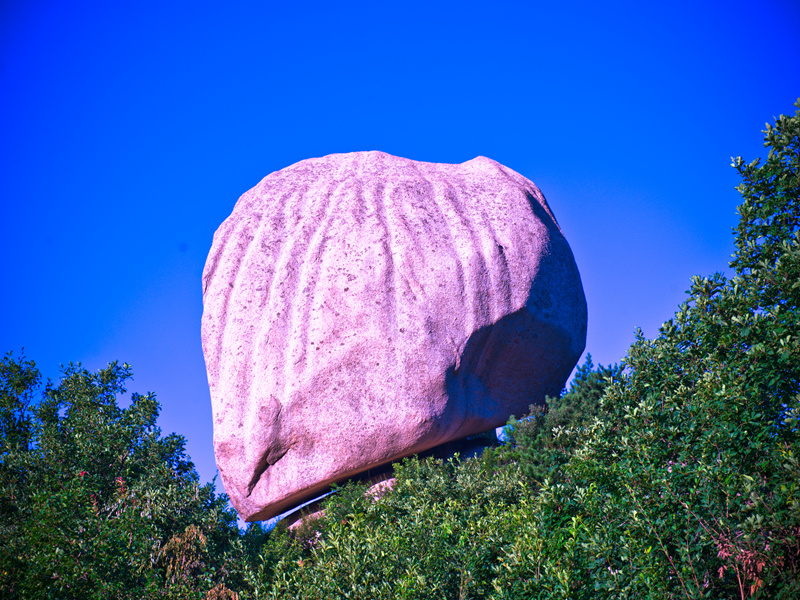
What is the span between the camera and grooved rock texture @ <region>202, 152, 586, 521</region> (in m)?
12.0

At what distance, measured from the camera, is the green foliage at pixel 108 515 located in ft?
29.0

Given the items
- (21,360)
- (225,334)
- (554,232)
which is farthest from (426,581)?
(21,360)

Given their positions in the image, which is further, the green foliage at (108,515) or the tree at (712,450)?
the green foliage at (108,515)

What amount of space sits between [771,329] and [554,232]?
26.2 feet

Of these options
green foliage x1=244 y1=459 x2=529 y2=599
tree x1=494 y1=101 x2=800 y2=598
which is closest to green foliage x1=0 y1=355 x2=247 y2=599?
green foliage x1=244 y1=459 x2=529 y2=599

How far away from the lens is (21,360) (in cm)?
1917

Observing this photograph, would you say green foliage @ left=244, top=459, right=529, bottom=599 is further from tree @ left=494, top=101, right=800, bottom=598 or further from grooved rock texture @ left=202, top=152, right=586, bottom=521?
grooved rock texture @ left=202, top=152, right=586, bottom=521

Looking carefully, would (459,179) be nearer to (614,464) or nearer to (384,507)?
(384,507)

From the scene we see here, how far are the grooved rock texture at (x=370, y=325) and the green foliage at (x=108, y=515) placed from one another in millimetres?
1826

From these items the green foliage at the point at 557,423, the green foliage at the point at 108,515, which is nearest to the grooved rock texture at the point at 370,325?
the green foliage at the point at 557,423

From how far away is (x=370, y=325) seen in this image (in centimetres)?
1213

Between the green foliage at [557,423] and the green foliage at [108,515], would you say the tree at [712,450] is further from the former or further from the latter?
the green foliage at [108,515]

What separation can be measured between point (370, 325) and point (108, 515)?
5616mm

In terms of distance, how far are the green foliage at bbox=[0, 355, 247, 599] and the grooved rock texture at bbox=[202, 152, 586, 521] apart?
183 cm
